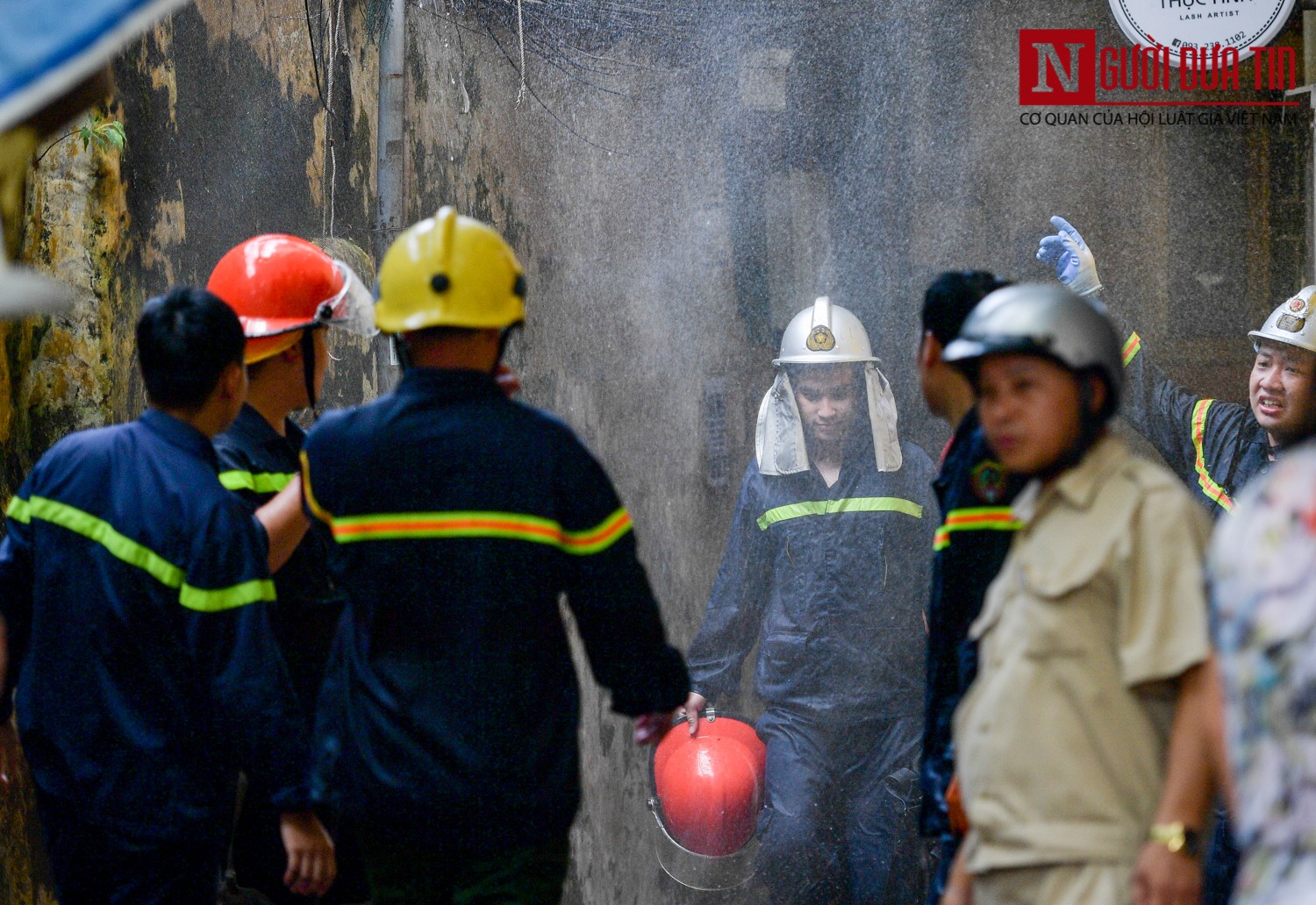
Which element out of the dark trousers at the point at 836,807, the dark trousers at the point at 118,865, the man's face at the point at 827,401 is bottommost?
the dark trousers at the point at 836,807

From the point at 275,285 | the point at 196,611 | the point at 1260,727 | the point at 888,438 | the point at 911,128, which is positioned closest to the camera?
the point at 1260,727

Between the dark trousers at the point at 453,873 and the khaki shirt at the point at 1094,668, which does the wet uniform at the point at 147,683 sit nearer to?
the dark trousers at the point at 453,873

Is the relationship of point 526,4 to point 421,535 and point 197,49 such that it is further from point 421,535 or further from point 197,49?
point 421,535

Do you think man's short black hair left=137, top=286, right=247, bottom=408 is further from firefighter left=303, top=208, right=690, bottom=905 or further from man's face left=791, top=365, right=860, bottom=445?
man's face left=791, top=365, right=860, bottom=445

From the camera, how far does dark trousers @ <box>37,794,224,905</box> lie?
2674 mm

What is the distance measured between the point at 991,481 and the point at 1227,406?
2549 millimetres

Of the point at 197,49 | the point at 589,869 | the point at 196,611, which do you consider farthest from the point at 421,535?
the point at 589,869

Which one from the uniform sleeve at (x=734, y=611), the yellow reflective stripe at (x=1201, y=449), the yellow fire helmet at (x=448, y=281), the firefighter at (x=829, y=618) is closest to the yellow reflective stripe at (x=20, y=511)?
the yellow fire helmet at (x=448, y=281)

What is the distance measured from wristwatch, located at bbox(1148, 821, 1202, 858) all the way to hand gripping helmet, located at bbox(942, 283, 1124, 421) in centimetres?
67

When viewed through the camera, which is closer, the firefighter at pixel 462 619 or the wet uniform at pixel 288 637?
the firefighter at pixel 462 619

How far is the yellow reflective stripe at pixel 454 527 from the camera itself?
2387 millimetres

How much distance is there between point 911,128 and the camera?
21.3ft

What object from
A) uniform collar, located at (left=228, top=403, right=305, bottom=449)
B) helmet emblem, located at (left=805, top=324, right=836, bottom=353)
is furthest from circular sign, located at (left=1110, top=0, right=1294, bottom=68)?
uniform collar, located at (left=228, top=403, right=305, bottom=449)

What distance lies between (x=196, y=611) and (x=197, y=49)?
109 inches
